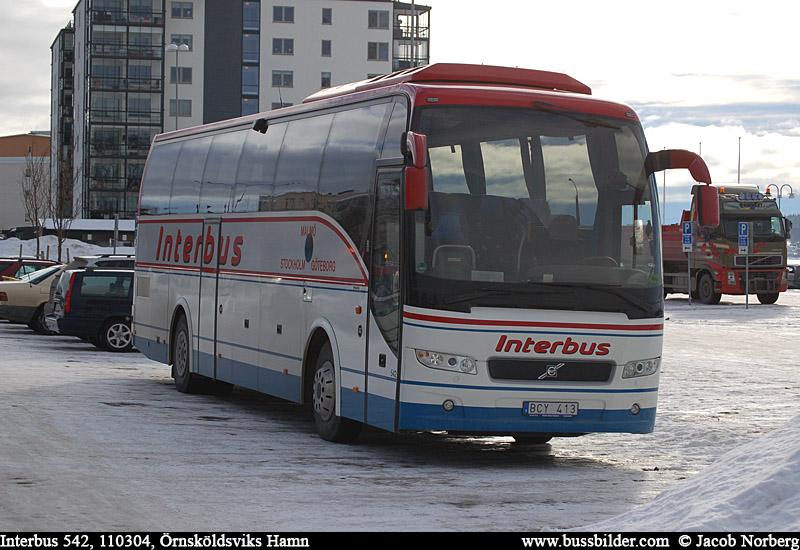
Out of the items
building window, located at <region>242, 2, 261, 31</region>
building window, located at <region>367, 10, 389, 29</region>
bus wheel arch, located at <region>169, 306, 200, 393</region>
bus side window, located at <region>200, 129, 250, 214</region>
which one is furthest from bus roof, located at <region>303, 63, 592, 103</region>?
building window, located at <region>242, 2, 261, 31</region>

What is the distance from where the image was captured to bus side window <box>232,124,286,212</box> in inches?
575

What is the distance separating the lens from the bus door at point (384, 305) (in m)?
11.2

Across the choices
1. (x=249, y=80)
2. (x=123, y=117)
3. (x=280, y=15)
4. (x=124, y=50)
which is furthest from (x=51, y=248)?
(x=280, y=15)

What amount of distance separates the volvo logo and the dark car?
15367 millimetres

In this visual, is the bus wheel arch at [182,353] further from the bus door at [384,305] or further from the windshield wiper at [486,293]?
the windshield wiper at [486,293]

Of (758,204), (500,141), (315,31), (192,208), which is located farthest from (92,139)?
(500,141)

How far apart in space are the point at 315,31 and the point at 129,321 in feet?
292

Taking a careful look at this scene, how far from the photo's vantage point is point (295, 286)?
1362cm

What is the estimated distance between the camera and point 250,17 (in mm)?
111125

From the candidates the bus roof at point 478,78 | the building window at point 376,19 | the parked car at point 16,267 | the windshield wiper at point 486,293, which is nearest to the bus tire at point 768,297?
the parked car at point 16,267

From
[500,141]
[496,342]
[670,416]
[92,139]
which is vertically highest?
[92,139]

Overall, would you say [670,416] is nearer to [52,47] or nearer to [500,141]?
[500,141]

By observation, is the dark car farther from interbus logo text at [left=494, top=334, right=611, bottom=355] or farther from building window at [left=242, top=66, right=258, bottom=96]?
building window at [left=242, top=66, right=258, bottom=96]

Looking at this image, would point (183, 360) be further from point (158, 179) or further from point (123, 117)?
point (123, 117)
